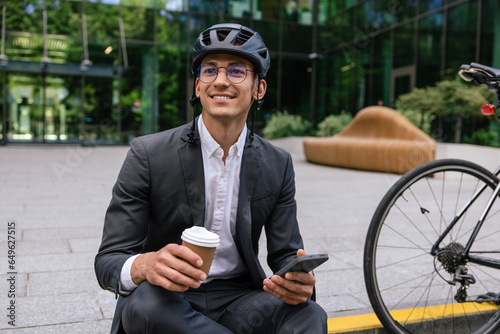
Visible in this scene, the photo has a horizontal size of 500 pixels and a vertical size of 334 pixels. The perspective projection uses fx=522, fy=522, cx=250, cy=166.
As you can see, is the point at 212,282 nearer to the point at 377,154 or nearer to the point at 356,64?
the point at 377,154

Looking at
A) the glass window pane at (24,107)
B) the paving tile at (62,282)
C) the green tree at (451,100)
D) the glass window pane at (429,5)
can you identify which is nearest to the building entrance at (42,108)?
the glass window pane at (24,107)

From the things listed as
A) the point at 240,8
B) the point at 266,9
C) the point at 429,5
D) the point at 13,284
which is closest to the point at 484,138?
the point at 429,5

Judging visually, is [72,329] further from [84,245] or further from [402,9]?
[402,9]

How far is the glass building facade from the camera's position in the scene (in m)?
20.0

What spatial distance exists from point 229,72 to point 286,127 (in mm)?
18484

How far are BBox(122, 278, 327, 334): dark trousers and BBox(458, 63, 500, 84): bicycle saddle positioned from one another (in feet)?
5.17

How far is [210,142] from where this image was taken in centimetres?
212

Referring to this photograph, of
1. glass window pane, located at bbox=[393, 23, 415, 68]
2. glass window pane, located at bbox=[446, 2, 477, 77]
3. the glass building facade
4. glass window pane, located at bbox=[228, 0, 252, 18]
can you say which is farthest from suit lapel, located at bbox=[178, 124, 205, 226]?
glass window pane, located at bbox=[228, 0, 252, 18]

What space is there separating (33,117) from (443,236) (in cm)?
2054

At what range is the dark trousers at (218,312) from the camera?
1759 mm

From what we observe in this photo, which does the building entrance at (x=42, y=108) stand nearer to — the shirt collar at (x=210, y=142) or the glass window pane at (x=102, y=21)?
the glass window pane at (x=102, y=21)

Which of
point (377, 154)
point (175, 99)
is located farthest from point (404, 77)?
point (175, 99)

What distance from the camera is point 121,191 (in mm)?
1960

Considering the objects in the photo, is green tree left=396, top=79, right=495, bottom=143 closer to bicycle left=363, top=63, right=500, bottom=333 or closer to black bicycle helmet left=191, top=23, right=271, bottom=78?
bicycle left=363, top=63, right=500, bottom=333
